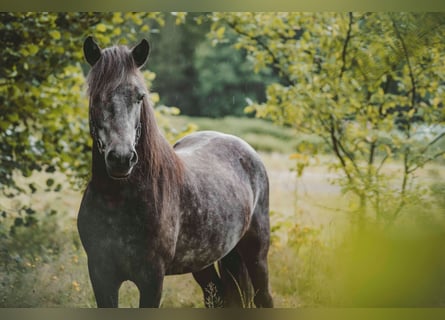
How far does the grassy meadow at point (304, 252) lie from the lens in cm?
368

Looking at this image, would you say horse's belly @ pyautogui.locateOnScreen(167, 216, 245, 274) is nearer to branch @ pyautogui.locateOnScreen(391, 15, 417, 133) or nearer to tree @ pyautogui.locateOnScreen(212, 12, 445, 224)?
tree @ pyautogui.locateOnScreen(212, 12, 445, 224)

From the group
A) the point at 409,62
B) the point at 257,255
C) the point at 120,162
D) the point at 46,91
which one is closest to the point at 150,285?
the point at 120,162

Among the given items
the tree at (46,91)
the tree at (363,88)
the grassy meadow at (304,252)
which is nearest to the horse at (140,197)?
the grassy meadow at (304,252)

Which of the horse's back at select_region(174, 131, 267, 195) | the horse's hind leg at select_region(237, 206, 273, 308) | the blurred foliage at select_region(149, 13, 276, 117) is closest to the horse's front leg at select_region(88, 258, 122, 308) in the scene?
the horse's back at select_region(174, 131, 267, 195)

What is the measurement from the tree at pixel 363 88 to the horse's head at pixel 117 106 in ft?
3.62

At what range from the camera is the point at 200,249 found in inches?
126

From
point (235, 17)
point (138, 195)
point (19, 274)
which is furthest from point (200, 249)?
point (235, 17)

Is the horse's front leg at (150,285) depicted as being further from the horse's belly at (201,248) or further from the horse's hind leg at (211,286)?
the horse's hind leg at (211,286)

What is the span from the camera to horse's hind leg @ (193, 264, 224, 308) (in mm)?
3555

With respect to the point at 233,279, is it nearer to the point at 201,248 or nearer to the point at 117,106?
the point at 201,248

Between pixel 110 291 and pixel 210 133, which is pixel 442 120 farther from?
pixel 110 291

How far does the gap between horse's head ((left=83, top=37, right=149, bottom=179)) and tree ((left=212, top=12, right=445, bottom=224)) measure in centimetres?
110

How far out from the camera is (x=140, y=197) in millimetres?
2988

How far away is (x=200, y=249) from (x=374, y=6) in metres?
1.98
